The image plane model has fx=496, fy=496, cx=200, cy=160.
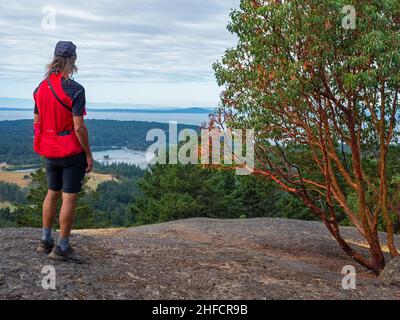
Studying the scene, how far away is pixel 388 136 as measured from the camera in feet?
39.2

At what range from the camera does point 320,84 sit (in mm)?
11047

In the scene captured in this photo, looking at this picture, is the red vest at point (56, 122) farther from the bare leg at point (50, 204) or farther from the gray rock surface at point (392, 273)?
the gray rock surface at point (392, 273)

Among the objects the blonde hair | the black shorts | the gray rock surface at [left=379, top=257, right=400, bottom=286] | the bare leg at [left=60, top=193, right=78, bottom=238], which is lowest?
the gray rock surface at [left=379, top=257, right=400, bottom=286]

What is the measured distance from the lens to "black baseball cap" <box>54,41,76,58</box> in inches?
265

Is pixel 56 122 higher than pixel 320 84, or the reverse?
pixel 320 84

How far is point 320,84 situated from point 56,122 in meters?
6.40

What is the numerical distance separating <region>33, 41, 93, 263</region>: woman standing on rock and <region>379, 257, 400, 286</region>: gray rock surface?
637 cm

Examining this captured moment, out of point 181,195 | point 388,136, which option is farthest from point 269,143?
point 181,195

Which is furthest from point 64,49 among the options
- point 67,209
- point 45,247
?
point 45,247

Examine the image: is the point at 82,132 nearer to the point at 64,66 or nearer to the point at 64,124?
the point at 64,124

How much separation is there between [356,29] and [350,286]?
16.7 ft

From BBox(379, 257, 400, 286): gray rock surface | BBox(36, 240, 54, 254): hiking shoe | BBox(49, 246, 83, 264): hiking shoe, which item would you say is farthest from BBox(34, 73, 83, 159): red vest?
BBox(379, 257, 400, 286): gray rock surface

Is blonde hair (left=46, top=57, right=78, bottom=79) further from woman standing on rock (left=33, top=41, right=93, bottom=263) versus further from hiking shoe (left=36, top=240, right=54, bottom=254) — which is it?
hiking shoe (left=36, top=240, right=54, bottom=254)
